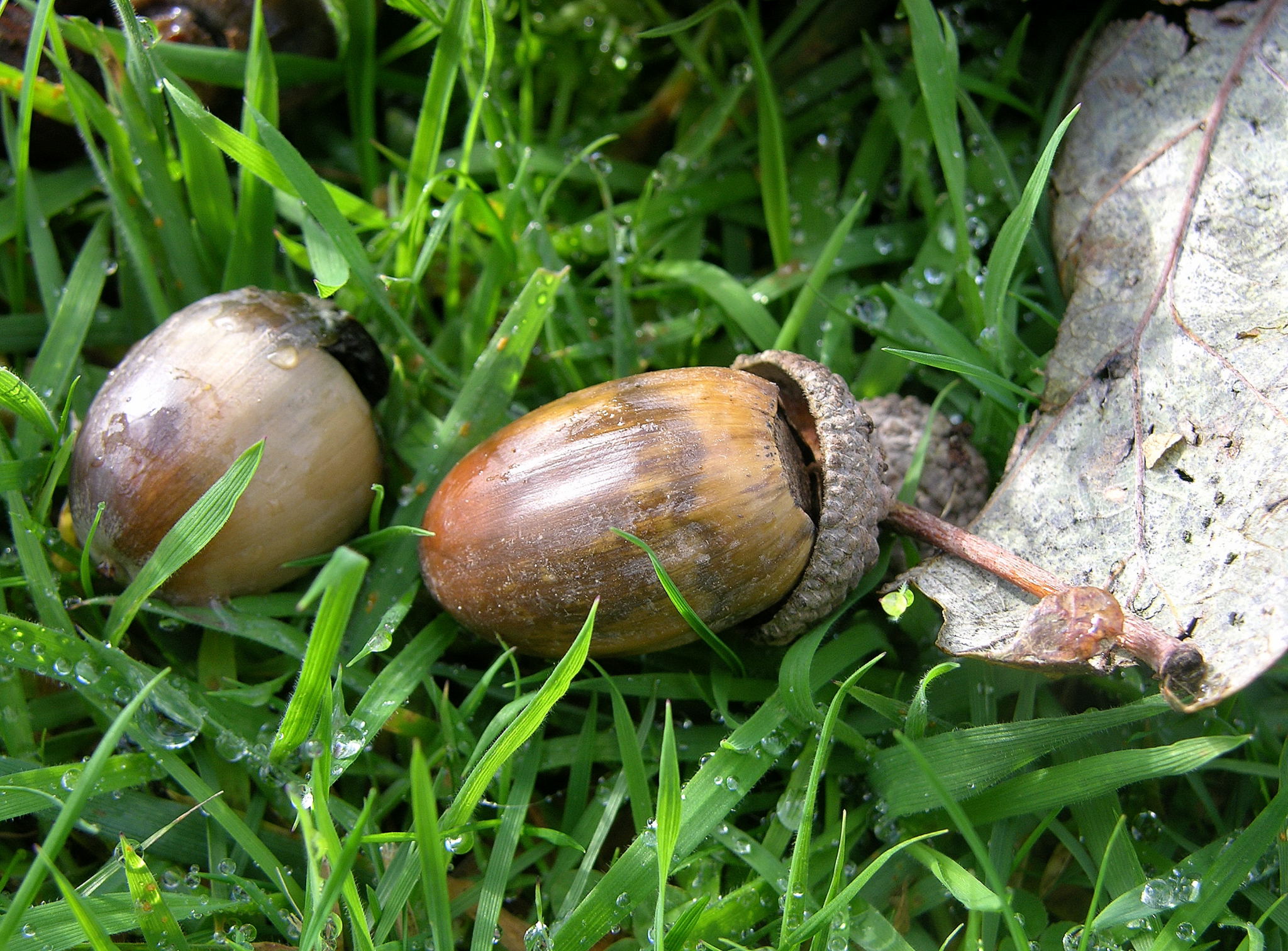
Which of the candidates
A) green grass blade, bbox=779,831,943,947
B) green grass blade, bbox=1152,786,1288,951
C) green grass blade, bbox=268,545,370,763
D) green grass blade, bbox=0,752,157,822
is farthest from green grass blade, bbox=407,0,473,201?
green grass blade, bbox=1152,786,1288,951

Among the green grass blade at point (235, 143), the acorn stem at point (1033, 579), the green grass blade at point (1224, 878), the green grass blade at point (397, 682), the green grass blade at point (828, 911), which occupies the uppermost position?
the green grass blade at point (235, 143)

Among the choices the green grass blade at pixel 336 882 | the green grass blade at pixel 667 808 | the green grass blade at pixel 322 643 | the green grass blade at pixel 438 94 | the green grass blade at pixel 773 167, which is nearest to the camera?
the green grass blade at pixel 322 643

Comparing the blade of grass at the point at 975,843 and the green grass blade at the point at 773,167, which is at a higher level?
the green grass blade at the point at 773,167

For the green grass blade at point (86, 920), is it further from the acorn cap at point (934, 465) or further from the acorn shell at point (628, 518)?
the acorn cap at point (934, 465)

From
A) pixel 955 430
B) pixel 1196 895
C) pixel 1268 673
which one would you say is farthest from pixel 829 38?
pixel 1196 895

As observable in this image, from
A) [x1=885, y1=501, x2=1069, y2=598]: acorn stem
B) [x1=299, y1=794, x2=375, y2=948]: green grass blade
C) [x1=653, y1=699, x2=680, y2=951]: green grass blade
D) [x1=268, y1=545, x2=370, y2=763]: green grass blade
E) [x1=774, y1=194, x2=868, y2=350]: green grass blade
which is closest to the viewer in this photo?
[x1=268, y1=545, x2=370, y2=763]: green grass blade

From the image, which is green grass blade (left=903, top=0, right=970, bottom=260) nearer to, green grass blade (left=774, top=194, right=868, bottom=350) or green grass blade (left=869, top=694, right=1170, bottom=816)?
green grass blade (left=774, top=194, right=868, bottom=350)

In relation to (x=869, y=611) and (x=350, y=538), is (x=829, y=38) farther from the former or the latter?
(x=350, y=538)

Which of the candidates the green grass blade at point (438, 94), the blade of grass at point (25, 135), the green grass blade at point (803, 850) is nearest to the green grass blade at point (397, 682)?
the green grass blade at point (803, 850)
